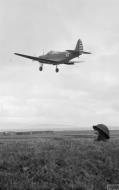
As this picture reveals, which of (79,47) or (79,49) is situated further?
(79,47)

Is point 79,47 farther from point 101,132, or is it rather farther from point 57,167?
point 57,167

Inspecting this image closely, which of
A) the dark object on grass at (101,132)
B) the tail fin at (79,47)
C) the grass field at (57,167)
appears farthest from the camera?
the tail fin at (79,47)

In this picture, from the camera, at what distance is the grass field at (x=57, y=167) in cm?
2131

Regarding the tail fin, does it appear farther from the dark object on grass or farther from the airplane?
the dark object on grass

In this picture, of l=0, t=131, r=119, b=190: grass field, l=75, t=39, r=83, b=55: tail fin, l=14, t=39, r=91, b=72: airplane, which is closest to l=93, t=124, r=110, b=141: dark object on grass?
l=0, t=131, r=119, b=190: grass field

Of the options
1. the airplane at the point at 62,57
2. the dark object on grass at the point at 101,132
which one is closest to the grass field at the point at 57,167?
the dark object on grass at the point at 101,132

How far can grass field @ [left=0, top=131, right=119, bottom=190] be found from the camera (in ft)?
69.9

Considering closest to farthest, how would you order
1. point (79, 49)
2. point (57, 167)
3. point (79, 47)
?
point (57, 167)
point (79, 49)
point (79, 47)

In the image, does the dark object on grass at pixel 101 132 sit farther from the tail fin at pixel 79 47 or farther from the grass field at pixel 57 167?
the tail fin at pixel 79 47

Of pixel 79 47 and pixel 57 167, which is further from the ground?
pixel 79 47

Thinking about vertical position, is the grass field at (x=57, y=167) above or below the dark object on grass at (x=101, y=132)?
below

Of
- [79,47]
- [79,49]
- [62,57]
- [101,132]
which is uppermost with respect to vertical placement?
[79,47]

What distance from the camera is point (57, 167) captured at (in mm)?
23844

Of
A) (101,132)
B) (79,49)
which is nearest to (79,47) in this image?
(79,49)
